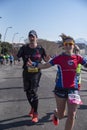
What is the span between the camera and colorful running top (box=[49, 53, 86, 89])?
707 cm

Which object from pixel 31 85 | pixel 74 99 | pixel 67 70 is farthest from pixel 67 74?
pixel 31 85

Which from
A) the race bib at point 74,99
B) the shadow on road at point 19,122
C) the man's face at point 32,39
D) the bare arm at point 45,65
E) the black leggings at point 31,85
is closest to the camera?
the race bib at point 74,99

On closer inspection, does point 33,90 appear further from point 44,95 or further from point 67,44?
point 44,95

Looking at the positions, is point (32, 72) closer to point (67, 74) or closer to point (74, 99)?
point (67, 74)

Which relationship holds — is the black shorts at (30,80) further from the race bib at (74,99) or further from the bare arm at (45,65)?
the race bib at (74,99)

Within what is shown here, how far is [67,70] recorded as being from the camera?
23.3 feet

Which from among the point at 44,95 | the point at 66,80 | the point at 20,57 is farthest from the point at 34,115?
the point at 44,95

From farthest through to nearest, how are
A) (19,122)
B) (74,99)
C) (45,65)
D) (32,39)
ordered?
(32,39), (19,122), (45,65), (74,99)

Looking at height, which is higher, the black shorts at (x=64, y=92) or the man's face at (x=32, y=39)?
the man's face at (x=32, y=39)

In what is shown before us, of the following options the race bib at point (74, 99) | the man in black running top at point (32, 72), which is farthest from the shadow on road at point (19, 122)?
the race bib at point (74, 99)

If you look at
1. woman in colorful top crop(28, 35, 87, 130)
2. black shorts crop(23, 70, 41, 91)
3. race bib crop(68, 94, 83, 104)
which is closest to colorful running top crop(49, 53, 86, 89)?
woman in colorful top crop(28, 35, 87, 130)

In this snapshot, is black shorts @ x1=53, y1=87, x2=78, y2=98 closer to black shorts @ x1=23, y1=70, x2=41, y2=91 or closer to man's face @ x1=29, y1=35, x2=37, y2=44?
black shorts @ x1=23, y1=70, x2=41, y2=91

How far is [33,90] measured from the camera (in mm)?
8906

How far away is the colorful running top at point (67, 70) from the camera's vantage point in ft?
23.2
